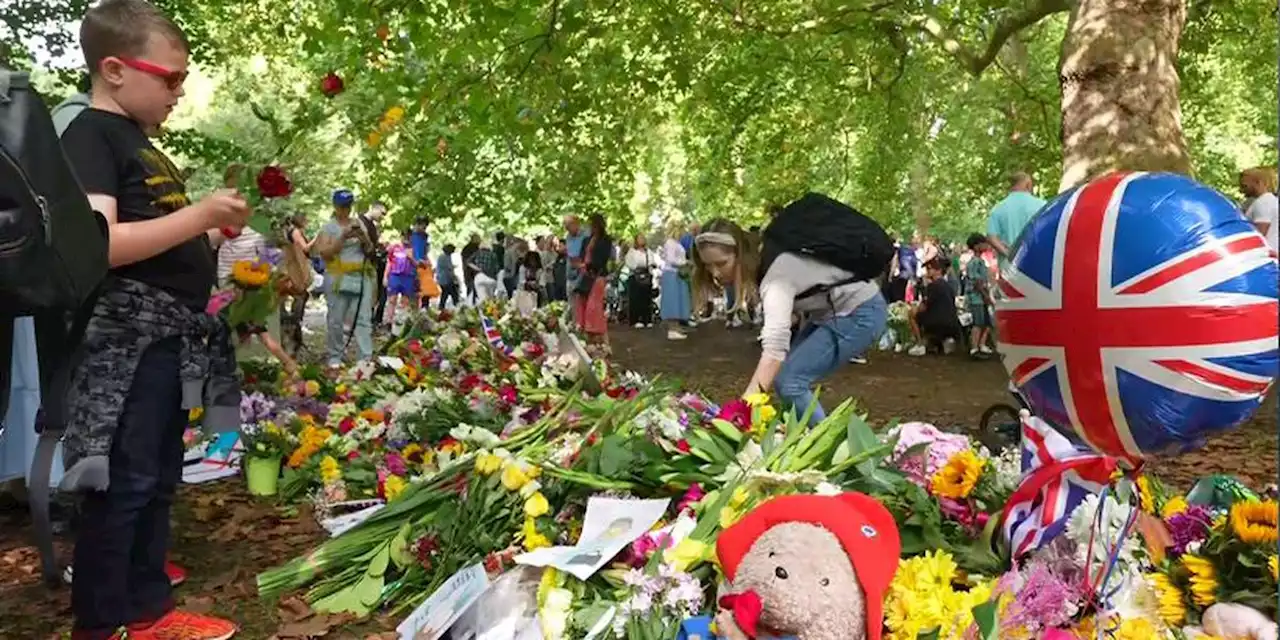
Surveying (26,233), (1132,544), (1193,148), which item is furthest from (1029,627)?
(1193,148)

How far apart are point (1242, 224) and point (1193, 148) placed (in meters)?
17.1

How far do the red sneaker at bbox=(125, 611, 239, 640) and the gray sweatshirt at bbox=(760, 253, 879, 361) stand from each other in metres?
2.35

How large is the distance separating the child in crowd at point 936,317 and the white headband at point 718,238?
27.8 ft

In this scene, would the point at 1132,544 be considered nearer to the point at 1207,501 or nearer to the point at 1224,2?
the point at 1207,501

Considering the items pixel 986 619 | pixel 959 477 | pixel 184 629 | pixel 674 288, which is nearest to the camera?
pixel 986 619

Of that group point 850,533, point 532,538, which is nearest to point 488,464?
point 532,538

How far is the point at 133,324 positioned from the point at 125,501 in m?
0.50

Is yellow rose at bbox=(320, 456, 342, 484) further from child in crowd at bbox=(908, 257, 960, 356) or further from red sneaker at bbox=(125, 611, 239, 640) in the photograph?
Result: child in crowd at bbox=(908, 257, 960, 356)

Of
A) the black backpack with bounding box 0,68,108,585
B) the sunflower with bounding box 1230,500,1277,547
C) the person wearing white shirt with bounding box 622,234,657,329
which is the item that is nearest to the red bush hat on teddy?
the sunflower with bounding box 1230,500,1277,547

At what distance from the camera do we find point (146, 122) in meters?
2.87

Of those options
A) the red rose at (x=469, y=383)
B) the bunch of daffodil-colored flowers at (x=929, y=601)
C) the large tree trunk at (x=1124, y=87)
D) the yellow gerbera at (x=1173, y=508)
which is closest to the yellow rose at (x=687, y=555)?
the bunch of daffodil-colored flowers at (x=929, y=601)

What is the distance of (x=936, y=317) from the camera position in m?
12.9

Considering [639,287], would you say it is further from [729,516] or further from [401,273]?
[729,516]

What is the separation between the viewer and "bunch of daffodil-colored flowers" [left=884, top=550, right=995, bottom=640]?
232 centimetres
